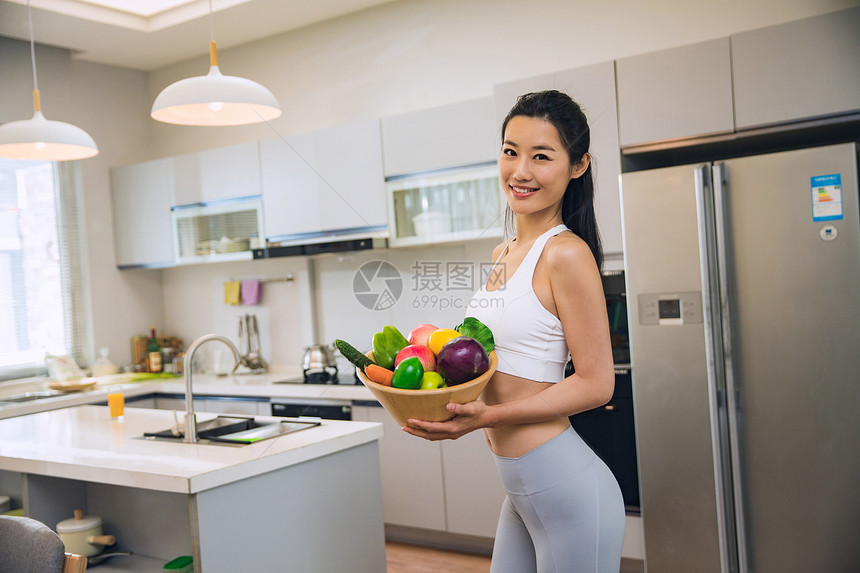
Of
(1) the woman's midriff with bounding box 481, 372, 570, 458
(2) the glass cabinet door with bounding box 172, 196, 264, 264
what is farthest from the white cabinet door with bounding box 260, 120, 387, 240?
(1) the woman's midriff with bounding box 481, 372, 570, 458

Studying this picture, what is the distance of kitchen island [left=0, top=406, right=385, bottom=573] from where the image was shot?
1.67 metres

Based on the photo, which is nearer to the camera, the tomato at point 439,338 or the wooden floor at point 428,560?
the tomato at point 439,338

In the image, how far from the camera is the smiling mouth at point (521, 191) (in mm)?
1010

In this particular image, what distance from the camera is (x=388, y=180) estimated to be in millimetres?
3225

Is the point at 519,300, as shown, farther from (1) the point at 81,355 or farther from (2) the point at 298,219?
(1) the point at 81,355

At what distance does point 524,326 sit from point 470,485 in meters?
1.75

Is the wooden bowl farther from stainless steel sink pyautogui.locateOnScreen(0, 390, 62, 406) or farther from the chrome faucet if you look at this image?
stainless steel sink pyautogui.locateOnScreen(0, 390, 62, 406)

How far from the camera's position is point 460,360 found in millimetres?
901

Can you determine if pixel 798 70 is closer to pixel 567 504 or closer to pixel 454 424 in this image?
pixel 567 504

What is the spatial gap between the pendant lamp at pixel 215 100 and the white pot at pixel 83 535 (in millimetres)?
1236

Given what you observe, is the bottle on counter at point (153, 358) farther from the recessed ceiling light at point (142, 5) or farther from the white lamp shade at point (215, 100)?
the white lamp shade at point (215, 100)

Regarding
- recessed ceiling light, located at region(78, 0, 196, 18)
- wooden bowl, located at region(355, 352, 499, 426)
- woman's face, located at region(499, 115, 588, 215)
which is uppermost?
recessed ceiling light, located at region(78, 0, 196, 18)

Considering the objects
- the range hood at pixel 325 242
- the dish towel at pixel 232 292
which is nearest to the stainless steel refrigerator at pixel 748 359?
the range hood at pixel 325 242

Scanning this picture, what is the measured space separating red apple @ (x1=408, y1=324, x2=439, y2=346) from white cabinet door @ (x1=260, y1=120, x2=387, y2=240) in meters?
2.27
